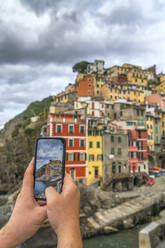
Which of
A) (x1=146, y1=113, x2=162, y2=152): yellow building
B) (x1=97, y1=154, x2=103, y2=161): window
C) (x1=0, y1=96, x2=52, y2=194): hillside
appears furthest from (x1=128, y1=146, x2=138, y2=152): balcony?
(x1=0, y1=96, x2=52, y2=194): hillside

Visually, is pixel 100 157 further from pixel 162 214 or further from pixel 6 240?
pixel 6 240

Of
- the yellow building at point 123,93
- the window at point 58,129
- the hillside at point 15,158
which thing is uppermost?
the yellow building at point 123,93

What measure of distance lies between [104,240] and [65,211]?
2053 cm

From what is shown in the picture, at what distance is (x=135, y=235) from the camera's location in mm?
19844

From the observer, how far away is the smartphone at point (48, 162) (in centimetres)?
279

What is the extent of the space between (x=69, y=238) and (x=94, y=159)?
29.4m

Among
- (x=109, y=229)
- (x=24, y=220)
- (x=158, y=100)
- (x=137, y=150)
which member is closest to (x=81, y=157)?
(x=137, y=150)

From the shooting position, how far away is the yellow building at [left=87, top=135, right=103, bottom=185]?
1201 inches

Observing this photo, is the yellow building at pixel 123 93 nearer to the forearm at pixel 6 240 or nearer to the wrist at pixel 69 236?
the wrist at pixel 69 236

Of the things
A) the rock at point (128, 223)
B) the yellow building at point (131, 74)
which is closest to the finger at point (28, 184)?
the rock at point (128, 223)

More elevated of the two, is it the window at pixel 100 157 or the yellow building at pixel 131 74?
the yellow building at pixel 131 74

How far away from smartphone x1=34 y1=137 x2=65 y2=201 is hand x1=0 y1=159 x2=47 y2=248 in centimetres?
22

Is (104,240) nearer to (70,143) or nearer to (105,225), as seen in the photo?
(105,225)

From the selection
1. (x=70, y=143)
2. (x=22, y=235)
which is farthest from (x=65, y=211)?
(x=70, y=143)
